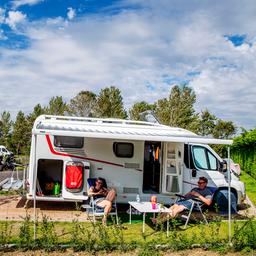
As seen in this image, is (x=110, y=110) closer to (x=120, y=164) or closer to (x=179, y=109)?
(x=179, y=109)

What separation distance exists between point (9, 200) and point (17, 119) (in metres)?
28.8

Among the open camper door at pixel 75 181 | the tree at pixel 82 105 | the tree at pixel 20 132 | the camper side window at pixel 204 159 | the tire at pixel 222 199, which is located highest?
the tree at pixel 82 105

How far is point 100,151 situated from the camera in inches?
374

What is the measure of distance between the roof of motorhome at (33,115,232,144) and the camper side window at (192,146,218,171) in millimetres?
523

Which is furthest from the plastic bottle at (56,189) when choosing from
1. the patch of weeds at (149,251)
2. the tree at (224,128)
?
the tree at (224,128)

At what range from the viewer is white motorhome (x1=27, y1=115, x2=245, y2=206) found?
30.2 ft

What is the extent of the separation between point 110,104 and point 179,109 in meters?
6.03

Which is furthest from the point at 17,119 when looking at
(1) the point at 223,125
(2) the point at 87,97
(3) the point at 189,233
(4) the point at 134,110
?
(3) the point at 189,233

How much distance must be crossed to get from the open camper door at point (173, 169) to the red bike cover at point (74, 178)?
215cm

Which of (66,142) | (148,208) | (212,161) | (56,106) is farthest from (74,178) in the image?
(56,106)

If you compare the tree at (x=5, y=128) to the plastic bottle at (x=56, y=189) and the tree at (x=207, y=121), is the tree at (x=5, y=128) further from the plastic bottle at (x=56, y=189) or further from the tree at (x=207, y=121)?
the plastic bottle at (x=56, y=189)

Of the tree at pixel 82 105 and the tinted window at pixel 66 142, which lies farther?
the tree at pixel 82 105

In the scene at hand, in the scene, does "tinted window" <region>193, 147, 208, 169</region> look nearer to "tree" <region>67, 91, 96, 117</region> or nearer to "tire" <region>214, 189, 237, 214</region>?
"tire" <region>214, 189, 237, 214</region>

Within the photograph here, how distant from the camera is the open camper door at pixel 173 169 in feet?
31.5
